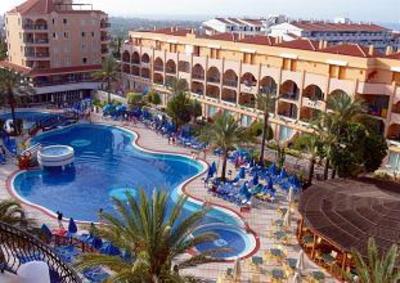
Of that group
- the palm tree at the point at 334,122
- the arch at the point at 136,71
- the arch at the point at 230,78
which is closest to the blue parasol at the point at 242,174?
the palm tree at the point at 334,122

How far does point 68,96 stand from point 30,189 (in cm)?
2826

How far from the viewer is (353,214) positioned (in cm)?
2117

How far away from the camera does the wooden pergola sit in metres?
19.7

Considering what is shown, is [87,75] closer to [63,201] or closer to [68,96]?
[68,96]

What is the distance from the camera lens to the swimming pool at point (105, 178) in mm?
26656

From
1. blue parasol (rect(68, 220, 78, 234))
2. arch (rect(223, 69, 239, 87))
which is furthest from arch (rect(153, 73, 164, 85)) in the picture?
blue parasol (rect(68, 220, 78, 234))

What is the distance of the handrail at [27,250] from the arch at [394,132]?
31.6 meters

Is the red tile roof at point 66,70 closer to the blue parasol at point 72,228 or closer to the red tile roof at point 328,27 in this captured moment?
the blue parasol at point 72,228

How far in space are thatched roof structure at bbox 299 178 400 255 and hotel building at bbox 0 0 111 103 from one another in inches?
1551

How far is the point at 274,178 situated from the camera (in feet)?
103

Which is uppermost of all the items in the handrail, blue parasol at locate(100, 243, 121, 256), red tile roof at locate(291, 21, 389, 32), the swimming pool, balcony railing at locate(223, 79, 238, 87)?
red tile roof at locate(291, 21, 389, 32)

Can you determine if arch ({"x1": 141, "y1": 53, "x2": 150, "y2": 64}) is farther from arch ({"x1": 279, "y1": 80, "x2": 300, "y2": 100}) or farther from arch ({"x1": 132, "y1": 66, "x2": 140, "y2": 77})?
arch ({"x1": 279, "y1": 80, "x2": 300, "y2": 100})

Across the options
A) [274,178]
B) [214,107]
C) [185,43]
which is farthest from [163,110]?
[274,178]

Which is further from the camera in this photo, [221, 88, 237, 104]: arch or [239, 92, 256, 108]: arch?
[221, 88, 237, 104]: arch
